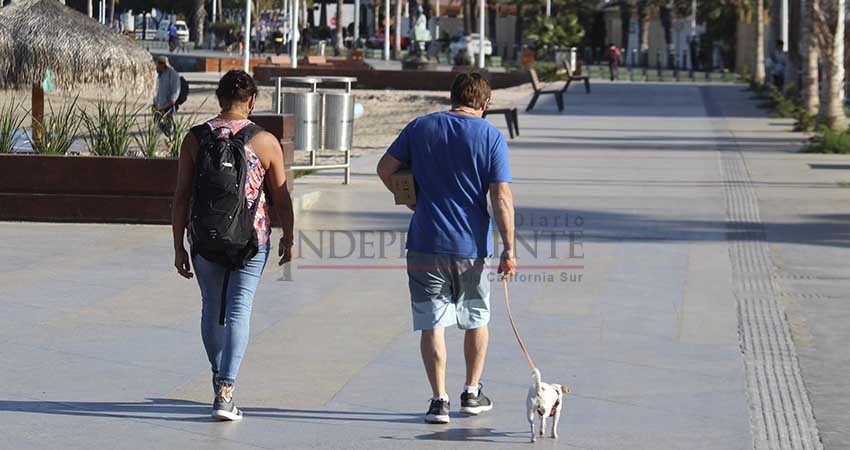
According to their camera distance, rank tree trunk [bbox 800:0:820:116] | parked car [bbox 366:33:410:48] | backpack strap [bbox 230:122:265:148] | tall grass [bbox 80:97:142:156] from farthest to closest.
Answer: parked car [bbox 366:33:410:48] < tree trunk [bbox 800:0:820:116] < tall grass [bbox 80:97:142:156] < backpack strap [bbox 230:122:265:148]

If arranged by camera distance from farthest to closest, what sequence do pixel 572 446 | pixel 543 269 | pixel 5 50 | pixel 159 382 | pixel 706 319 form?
pixel 5 50
pixel 543 269
pixel 706 319
pixel 159 382
pixel 572 446

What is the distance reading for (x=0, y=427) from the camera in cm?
639

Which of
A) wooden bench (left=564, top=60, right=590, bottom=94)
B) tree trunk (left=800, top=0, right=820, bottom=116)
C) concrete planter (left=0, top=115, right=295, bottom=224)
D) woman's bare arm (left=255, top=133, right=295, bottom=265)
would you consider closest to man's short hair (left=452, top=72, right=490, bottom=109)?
woman's bare arm (left=255, top=133, right=295, bottom=265)

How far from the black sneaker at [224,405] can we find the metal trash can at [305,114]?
884 cm

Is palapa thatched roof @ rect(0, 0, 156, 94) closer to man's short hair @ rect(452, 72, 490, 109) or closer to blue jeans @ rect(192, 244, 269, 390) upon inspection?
blue jeans @ rect(192, 244, 269, 390)

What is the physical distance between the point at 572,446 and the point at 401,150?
4.88 feet

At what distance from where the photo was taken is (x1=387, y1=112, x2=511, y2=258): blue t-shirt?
6.39 metres

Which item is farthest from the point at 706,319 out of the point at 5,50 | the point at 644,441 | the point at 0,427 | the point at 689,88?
the point at 689,88

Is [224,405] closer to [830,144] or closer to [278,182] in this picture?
[278,182]

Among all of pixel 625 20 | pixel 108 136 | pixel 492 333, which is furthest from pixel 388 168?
pixel 625 20

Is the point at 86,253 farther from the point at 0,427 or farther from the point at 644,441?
the point at 644,441

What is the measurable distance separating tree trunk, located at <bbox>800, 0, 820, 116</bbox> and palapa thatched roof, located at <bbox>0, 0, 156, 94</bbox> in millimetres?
12902

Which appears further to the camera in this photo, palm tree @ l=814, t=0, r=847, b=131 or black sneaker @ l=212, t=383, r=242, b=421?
palm tree @ l=814, t=0, r=847, b=131

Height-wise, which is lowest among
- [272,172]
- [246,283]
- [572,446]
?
[572,446]
